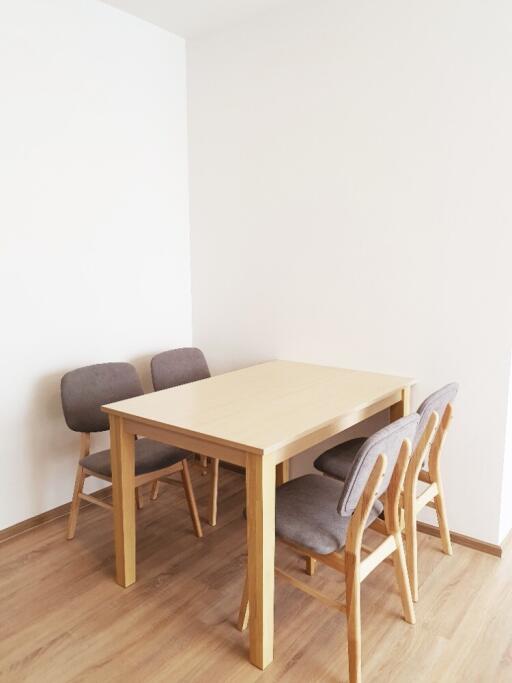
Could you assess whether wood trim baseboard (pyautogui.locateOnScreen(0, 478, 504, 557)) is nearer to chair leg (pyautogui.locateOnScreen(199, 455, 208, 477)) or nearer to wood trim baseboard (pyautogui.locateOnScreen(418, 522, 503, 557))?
wood trim baseboard (pyautogui.locateOnScreen(418, 522, 503, 557))

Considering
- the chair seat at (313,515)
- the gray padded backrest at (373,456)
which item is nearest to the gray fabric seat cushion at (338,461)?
the chair seat at (313,515)

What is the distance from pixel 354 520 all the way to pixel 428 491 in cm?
75

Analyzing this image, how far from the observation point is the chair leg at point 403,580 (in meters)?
1.94

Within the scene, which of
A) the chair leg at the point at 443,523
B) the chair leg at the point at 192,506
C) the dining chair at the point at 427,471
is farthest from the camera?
the chair leg at the point at 192,506

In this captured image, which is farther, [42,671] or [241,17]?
[241,17]

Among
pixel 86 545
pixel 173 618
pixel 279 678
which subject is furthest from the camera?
pixel 86 545

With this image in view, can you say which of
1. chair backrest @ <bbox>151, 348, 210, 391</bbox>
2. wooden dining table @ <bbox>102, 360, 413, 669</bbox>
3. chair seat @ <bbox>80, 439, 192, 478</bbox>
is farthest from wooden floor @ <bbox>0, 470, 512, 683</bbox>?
chair backrest @ <bbox>151, 348, 210, 391</bbox>

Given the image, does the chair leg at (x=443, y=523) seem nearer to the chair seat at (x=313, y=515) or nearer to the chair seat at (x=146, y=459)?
the chair seat at (x=313, y=515)

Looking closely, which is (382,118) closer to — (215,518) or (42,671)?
(215,518)

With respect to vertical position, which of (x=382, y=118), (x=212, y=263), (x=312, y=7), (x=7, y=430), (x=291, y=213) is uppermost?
(x=312, y=7)

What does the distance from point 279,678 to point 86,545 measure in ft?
3.90

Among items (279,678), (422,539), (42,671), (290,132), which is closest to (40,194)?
(290,132)

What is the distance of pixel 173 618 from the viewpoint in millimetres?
2020

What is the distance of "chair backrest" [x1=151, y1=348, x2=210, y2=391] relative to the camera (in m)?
A: 2.95
